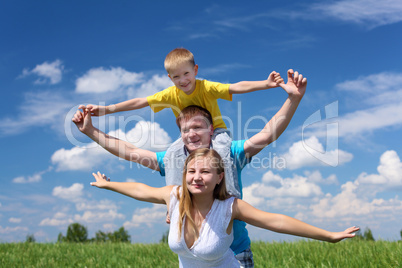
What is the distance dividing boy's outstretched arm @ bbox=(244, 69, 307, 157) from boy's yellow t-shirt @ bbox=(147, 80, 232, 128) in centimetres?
60

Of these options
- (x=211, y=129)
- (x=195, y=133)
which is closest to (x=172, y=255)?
(x=211, y=129)

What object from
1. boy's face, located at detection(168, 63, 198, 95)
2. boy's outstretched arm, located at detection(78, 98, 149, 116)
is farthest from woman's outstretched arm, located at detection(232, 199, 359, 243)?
boy's outstretched arm, located at detection(78, 98, 149, 116)

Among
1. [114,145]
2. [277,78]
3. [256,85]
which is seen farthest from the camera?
[114,145]

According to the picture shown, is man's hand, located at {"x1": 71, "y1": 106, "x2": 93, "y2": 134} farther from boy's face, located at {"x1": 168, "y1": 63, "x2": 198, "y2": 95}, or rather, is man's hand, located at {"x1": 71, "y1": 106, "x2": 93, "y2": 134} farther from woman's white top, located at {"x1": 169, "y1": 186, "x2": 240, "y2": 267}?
woman's white top, located at {"x1": 169, "y1": 186, "x2": 240, "y2": 267}

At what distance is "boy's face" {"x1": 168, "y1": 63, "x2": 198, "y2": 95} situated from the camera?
4492 mm

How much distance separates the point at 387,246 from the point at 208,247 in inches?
219

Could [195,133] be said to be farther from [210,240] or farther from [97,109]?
[97,109]

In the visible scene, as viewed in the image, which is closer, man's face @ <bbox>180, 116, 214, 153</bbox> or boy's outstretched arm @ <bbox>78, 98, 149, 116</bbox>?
man's face @ <bbox>180, 116, 214, 153</bbox>

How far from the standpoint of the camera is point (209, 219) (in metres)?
3.58

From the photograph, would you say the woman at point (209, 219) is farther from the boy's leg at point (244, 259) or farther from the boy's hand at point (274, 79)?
the boy's hand at point (274, 79)

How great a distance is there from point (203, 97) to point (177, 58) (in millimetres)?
562

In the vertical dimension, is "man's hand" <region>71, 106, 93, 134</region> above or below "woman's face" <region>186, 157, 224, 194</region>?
above

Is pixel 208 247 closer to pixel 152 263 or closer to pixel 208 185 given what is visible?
pixel 208 185

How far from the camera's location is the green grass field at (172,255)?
646 centimetres
